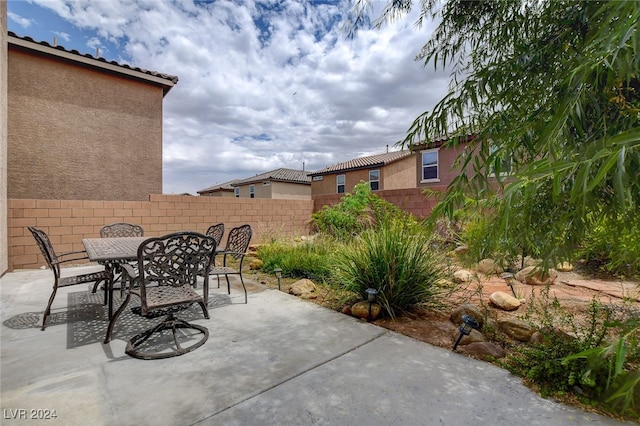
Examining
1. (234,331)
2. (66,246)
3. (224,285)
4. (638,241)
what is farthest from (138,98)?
(638,241)

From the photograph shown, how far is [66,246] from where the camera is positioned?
19.4ft

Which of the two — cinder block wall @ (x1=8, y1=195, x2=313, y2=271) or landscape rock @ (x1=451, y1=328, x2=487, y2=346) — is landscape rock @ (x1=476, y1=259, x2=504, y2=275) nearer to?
landscape rock @ (x1=451, y1=328, x2=487, y2=346)

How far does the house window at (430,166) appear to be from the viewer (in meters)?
13.9

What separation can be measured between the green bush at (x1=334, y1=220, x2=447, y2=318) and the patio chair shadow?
1.76 metres

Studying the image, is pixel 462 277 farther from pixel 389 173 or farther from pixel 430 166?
pixel 389 173

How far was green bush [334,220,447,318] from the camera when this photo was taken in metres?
3.27

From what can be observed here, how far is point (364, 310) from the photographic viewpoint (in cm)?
322

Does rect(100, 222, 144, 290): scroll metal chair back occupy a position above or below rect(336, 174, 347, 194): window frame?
below

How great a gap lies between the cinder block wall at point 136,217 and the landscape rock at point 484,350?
215 inches

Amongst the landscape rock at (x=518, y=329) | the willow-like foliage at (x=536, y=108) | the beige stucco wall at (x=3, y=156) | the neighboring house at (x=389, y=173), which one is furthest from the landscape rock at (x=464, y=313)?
the neighboring house at (x=389, y=173)

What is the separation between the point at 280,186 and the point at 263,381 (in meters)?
21.2

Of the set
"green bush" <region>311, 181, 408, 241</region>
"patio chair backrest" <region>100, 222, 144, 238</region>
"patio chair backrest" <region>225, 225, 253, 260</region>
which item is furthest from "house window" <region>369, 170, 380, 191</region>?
"patio chair backrest" <region>225, 225, 253, 260</region>

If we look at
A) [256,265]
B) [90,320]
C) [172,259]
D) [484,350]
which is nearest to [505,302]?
[484,350]

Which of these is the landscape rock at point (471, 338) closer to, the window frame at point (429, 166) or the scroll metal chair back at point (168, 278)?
the scroll metal chair back at point (168, 278)
